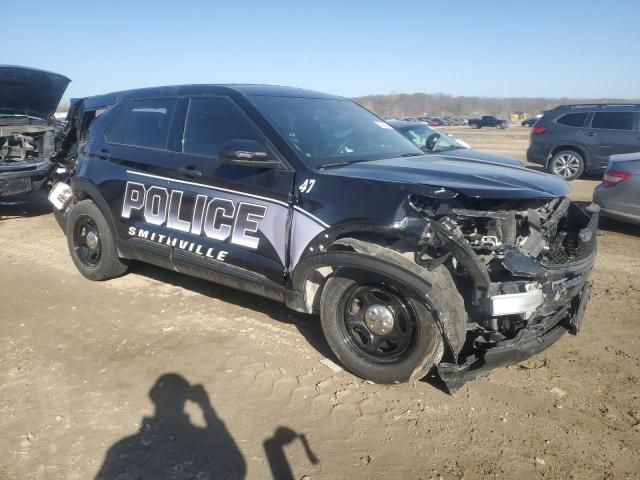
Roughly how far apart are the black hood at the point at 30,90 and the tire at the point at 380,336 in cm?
722

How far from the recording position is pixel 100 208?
4.94 meters

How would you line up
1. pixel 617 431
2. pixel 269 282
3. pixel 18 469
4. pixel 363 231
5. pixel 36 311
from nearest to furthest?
1. pixel 18 469
2. pixel 617 431
3. pixel 363 231
4. pixel 269 282
5. pixel 36 311

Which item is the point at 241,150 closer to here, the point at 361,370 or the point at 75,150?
the point at 361,370

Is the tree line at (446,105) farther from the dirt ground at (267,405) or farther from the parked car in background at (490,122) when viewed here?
the dirt ground at (267,405)

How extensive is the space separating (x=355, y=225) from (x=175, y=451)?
→ 1.64 meters

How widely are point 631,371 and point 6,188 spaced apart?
27.1 ft

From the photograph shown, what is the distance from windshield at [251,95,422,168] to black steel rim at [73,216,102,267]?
92.7 inches

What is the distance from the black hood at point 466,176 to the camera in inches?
118

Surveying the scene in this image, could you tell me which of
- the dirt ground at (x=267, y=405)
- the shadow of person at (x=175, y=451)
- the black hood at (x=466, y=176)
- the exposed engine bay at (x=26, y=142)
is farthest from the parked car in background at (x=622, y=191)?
the exposed engine bay at (x=26, y=142)

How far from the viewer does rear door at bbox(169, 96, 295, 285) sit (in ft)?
11.8

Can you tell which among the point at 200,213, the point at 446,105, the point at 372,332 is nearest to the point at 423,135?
the point at 200,213

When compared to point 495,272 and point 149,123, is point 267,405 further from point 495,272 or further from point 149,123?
point 149,123

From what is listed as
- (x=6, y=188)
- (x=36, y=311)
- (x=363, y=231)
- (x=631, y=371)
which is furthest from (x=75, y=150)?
(x=631, y=371)

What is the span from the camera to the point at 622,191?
676 centimetres
